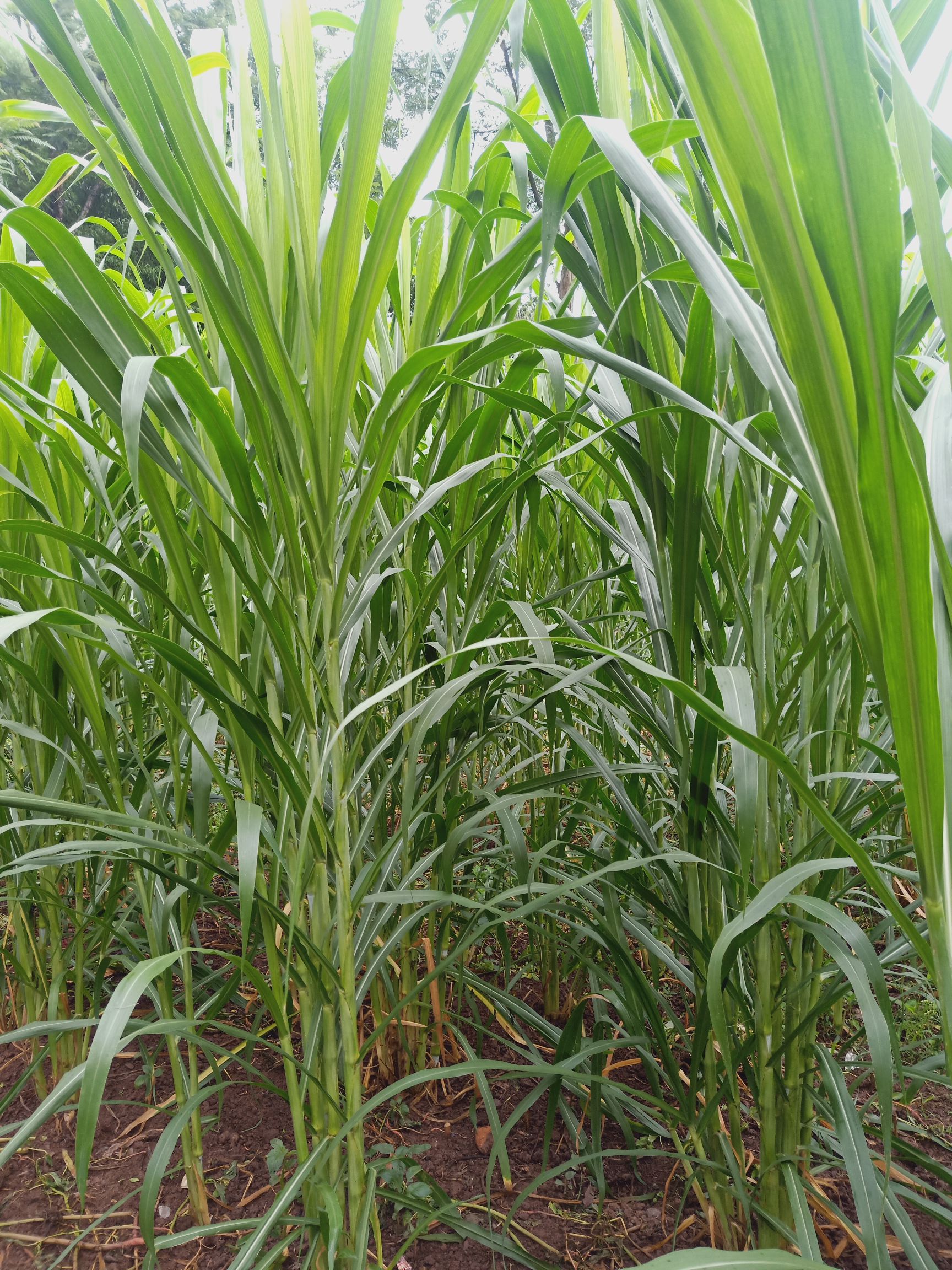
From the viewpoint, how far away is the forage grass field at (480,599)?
0.29 meters

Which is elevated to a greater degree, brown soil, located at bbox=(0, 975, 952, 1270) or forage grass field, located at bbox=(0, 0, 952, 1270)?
forage grass field, located at bbox=(0, 0, 952, 1270)

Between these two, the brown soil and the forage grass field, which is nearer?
the forage grass field

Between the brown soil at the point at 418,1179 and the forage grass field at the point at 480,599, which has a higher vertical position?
the forage grass field at the point at 480,599

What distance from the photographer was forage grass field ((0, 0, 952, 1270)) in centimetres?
29

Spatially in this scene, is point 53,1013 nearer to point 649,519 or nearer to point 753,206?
point 649,519

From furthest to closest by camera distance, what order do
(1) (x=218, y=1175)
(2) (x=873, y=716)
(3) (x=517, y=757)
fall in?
(3) (x=517, y=757) < (2) (x=873, y=716) < (1) (x=218, y=1175)

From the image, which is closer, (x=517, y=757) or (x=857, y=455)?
(x=857, y=455)

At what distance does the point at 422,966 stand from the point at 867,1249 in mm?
669

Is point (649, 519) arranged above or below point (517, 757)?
above

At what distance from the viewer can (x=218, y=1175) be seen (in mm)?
803

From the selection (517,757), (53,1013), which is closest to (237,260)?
(53,1013)

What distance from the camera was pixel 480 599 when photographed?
0.72 m

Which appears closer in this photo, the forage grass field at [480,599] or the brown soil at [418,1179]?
the forage grass field at [480,599]

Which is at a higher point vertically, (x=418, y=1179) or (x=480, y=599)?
(x=480, y=599)
